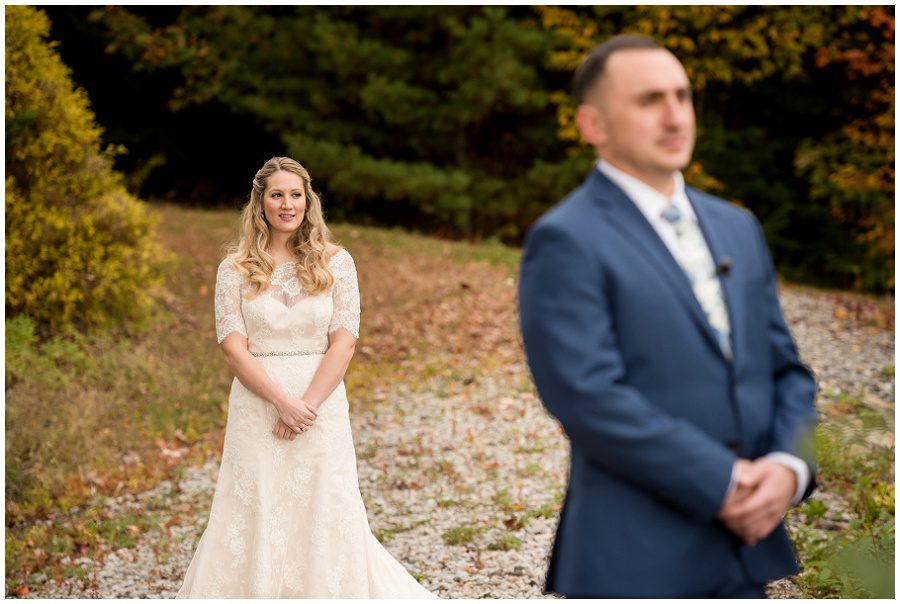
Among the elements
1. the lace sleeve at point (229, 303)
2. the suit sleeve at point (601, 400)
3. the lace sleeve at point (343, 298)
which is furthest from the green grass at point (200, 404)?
the lace sleeve at point (229, 303)

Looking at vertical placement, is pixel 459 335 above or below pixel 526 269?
below

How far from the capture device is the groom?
1.89 meters

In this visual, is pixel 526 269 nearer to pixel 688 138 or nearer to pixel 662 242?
pixel 662 242

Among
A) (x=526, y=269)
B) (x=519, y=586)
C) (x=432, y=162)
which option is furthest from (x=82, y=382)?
(x=432, y=162)

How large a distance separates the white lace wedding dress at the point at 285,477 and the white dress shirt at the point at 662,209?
7.62 ft

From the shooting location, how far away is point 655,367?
195cm

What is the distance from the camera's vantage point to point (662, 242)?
2.00 m

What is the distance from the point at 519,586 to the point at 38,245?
6.41m

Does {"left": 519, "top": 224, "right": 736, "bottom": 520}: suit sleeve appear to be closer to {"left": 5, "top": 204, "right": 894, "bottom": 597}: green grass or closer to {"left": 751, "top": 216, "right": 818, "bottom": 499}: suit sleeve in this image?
{"left": 751, "top": 216, "right": 818, "bottom": 499}: suit sleeve

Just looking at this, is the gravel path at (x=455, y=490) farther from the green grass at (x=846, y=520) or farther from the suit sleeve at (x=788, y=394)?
the suit sleeve at (x=788, y=394)

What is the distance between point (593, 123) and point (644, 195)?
0.66ft

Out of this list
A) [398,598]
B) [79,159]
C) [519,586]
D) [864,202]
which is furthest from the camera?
[864,202]

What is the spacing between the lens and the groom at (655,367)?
189 centimetres

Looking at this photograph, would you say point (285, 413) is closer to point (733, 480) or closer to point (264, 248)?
point (264, 248)
